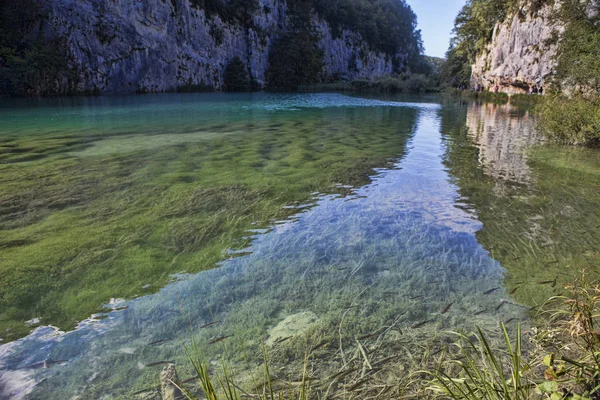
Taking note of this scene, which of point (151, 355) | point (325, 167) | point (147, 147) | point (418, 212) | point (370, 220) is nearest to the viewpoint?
point (151, 355)

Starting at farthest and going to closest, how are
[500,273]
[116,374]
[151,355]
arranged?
[500,273] < [151,355] < [116,374]

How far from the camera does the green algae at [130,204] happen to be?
3.65 metres

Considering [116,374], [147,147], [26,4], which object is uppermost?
[26,4]

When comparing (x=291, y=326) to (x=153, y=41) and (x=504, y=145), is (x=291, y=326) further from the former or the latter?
(x=153, y=41)

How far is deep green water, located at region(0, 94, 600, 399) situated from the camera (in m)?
2.82

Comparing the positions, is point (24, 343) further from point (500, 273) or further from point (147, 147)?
point (147, 147)

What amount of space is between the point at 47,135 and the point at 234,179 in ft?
29.5

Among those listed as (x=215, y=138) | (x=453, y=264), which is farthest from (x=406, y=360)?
(x=215, y=138)

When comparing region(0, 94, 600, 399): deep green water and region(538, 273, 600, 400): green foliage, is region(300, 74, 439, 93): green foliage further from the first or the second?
region(538, 273, 600, 400): green foliage

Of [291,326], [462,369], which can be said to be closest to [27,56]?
[291,326]

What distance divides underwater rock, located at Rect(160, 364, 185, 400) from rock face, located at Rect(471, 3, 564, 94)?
93.0ft

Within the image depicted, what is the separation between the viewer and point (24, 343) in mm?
2801

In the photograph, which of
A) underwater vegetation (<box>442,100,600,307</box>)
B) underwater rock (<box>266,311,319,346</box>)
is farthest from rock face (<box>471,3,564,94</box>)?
underwater rock (<box>266,311,319,346</box>)

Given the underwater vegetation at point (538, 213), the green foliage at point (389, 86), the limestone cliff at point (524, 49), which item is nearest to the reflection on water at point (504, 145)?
the underwater vegetation at point (538, 213)
